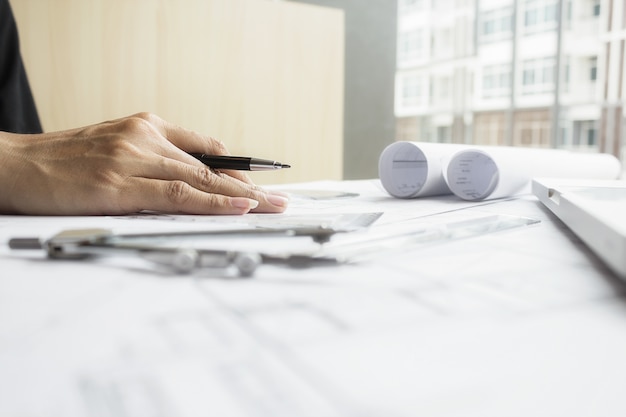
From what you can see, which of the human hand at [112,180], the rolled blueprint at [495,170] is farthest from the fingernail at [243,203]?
the rolled blueprint at [495,170]

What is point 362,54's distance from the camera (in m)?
2.30

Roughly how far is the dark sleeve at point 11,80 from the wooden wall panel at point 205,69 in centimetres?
5

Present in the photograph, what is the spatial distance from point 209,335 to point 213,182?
401 millimetres

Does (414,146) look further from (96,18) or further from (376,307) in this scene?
(96,18)

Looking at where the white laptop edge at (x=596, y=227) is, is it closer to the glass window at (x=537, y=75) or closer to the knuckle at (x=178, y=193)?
the knuckle at (x=178, y=193)

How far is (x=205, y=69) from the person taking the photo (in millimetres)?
1442

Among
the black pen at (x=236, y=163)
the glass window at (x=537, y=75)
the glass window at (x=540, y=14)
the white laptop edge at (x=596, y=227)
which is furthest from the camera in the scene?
the glass window at (x=537, y=75)

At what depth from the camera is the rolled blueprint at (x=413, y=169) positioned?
75 cm

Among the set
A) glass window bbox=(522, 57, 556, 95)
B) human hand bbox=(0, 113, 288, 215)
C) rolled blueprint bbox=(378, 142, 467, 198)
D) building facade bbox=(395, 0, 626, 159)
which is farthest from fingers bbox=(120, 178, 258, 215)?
glass window bbox=(522, 57, 556, 95)

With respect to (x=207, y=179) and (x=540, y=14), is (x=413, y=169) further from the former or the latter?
(x=540, y=14)

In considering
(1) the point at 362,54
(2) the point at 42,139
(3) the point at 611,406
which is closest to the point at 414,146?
(2) the point at 42,139

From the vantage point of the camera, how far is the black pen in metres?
0.66

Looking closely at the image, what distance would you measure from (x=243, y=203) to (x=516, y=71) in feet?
17.8

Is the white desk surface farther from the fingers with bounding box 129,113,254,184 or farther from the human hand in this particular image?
the fingers with bounding box 129,113,254,184
